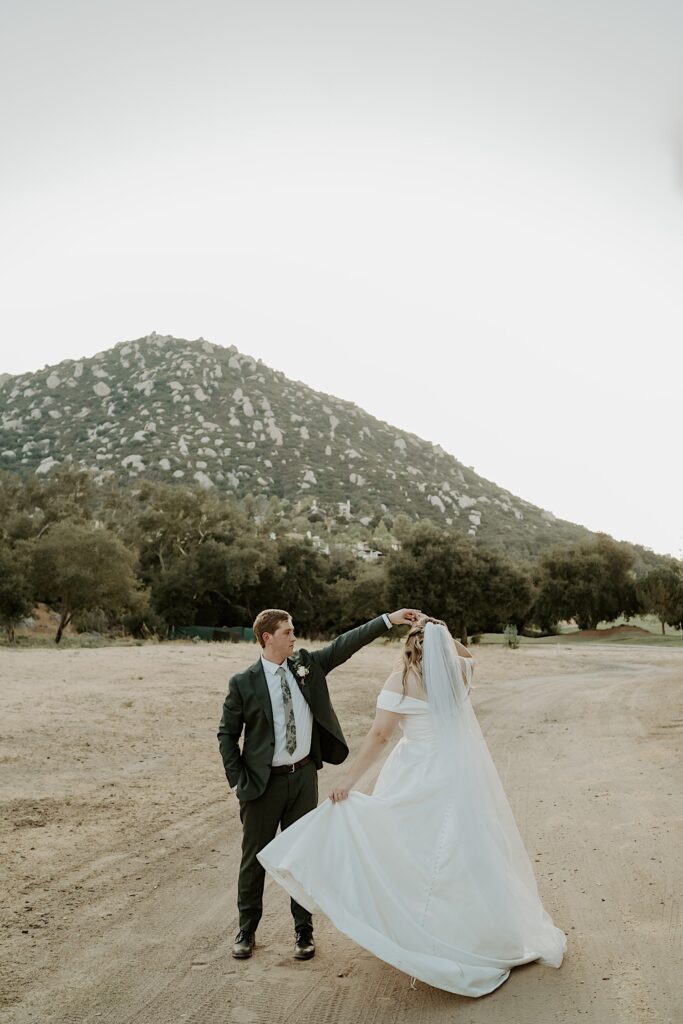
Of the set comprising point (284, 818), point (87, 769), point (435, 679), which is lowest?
point (87, 769)

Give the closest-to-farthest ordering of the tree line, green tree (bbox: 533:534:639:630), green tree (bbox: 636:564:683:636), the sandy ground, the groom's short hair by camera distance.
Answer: the sandy ground
the groom's short hair
the tree line
green tree (bbox: 636:564:683:636)
green tree (bbox: 533:534:639:630)

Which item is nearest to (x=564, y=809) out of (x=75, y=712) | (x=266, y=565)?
(x=75, y=712)

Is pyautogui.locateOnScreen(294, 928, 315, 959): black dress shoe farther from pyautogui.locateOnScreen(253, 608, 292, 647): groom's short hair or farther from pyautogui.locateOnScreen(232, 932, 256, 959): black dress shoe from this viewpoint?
pyautogui.locateOnScreen(253, 608, 292, 647): groom's short hair

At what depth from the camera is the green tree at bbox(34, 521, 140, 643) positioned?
39.9 metres

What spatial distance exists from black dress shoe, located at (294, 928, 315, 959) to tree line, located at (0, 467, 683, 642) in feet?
110

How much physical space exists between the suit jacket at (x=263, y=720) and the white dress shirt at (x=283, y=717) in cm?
4

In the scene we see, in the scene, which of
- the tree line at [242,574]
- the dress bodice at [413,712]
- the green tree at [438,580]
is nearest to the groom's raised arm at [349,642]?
the dress bodice at [413,712]

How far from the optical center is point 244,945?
17.2 ft

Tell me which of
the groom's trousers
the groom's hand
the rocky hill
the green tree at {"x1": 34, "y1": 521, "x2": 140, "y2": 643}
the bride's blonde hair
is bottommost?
the groom's trousers

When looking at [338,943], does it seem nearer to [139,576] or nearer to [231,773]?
[231,773]

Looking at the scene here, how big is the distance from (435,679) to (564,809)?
16.2 ft

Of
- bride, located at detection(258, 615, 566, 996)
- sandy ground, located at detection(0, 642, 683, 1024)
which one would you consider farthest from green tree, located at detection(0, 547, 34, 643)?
bride, located at detection(258, 615, 566, 996)

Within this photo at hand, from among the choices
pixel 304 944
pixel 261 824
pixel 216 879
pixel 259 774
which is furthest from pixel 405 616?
pixel 216 879

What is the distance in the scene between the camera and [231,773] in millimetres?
5273
